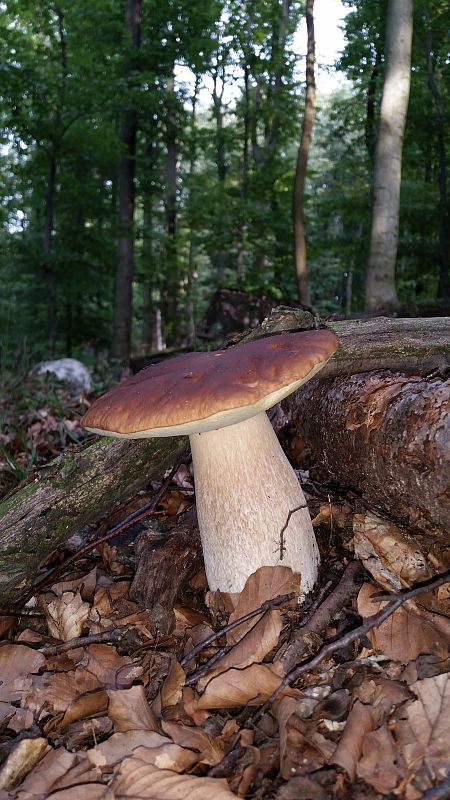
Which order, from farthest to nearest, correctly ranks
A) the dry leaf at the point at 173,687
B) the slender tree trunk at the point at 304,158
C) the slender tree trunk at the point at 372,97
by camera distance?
the slender tree trunk at the point at 372,97, the slender tree trunk at the point at 304,158, the dry leaf at the point at 173,687

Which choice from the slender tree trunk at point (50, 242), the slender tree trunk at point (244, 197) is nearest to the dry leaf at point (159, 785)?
the slender tree trunk at point (50, 242)

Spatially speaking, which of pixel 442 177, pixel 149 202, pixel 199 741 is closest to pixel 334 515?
pixel 199 741

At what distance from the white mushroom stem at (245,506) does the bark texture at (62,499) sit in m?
0.50

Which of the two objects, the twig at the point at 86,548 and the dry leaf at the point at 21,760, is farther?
the twig at the point at 86,548

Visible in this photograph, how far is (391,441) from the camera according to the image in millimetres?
2123

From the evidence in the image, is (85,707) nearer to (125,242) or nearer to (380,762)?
(380,762)

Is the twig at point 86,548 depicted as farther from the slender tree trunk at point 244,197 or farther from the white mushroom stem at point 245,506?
the slender tree trunk at point 244,197

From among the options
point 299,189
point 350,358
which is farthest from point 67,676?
point 299,189

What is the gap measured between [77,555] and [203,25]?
1269cm

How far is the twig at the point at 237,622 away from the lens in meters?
1.94

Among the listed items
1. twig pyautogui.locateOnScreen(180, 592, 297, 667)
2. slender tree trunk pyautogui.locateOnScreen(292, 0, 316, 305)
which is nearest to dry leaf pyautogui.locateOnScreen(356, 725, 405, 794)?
twig pyautogui.locateOnScreen(180, 592, 297, 667)

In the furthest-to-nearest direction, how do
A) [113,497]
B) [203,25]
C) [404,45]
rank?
[203,25]
[404,45]
[113,497]

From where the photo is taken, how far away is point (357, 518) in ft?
7.73

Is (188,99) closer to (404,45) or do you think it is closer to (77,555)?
(404,45)
